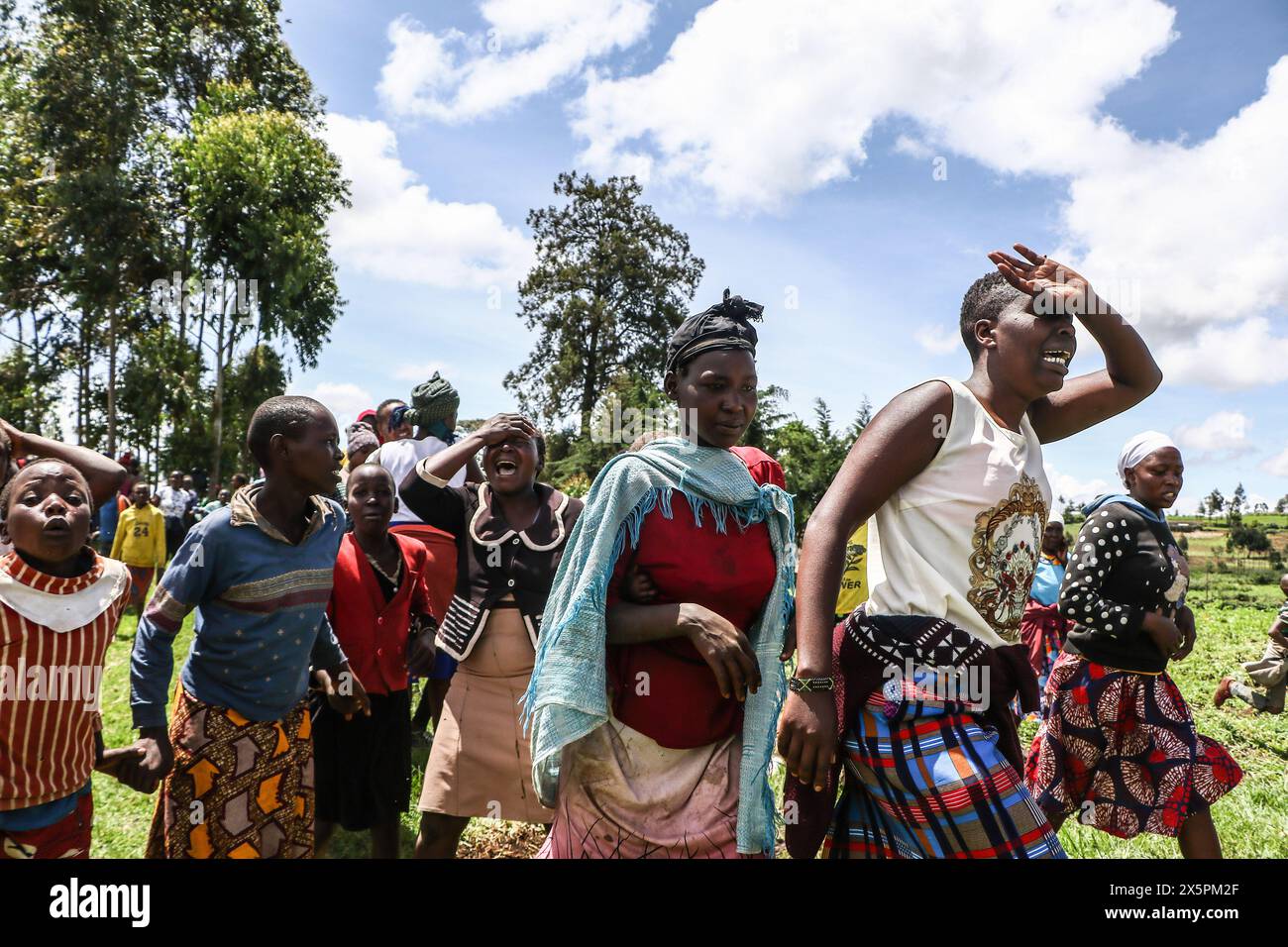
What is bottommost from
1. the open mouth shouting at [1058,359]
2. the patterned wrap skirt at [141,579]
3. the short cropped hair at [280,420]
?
the open mouth shouting at [1058,359]

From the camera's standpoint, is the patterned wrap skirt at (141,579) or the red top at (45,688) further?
the patterned wrap skirt at (141,579)

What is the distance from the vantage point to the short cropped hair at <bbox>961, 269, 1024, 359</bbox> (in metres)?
2.35

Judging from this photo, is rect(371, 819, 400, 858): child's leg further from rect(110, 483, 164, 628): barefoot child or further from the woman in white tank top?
rect(110, 483, 164, 628): barefoot child

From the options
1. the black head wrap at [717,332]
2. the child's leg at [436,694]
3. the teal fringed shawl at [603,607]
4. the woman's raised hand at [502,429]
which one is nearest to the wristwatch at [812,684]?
the teal fringed shawl at [603,607]

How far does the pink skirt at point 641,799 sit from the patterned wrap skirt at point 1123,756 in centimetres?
184

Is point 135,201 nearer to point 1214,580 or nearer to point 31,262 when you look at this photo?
point 31,262

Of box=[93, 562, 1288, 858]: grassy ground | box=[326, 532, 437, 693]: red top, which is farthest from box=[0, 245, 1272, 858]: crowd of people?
box=[93, 562, 1288, 858]: grassy ground

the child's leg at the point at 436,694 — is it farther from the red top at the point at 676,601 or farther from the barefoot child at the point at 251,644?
the red top at the point at 676,601

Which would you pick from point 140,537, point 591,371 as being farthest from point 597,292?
point 140,537

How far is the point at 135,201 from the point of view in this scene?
2222 centimetres

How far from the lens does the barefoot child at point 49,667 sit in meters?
2.42

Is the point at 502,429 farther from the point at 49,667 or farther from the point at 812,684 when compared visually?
the point at 812,684
